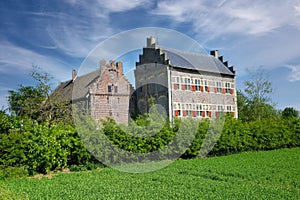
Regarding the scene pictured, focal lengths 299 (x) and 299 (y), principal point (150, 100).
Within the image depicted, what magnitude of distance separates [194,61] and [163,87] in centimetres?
856

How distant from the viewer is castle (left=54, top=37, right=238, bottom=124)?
43.3 feet

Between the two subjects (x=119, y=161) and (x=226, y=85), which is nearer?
(x=119, y=161)

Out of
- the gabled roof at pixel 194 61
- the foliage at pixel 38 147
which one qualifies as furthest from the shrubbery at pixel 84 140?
the gabled roof at pixel 194 61

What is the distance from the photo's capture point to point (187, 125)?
18016 mm

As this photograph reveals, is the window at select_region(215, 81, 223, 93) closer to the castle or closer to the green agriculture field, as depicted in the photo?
the castle

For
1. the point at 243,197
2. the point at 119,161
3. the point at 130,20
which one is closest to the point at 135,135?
the point at 119,161

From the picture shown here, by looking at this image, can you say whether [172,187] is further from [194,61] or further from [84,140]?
[194,61]

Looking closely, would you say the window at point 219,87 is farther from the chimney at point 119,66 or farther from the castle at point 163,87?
the chimney at point 119,66

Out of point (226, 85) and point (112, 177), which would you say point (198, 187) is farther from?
point (226, 85)

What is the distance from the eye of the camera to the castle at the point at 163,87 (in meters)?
13.2

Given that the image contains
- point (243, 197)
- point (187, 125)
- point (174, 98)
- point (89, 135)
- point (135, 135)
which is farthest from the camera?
point (174, 98)

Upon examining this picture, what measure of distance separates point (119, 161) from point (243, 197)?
880 centimetres

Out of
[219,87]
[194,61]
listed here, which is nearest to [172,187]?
[194,61]

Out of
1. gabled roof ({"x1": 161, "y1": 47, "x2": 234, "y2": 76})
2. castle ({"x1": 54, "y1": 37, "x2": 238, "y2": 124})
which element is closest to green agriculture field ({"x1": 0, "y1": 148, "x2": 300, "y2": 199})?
castle ({"x1": 54, "y1": 37, "x2": 238, "y2": 124})
